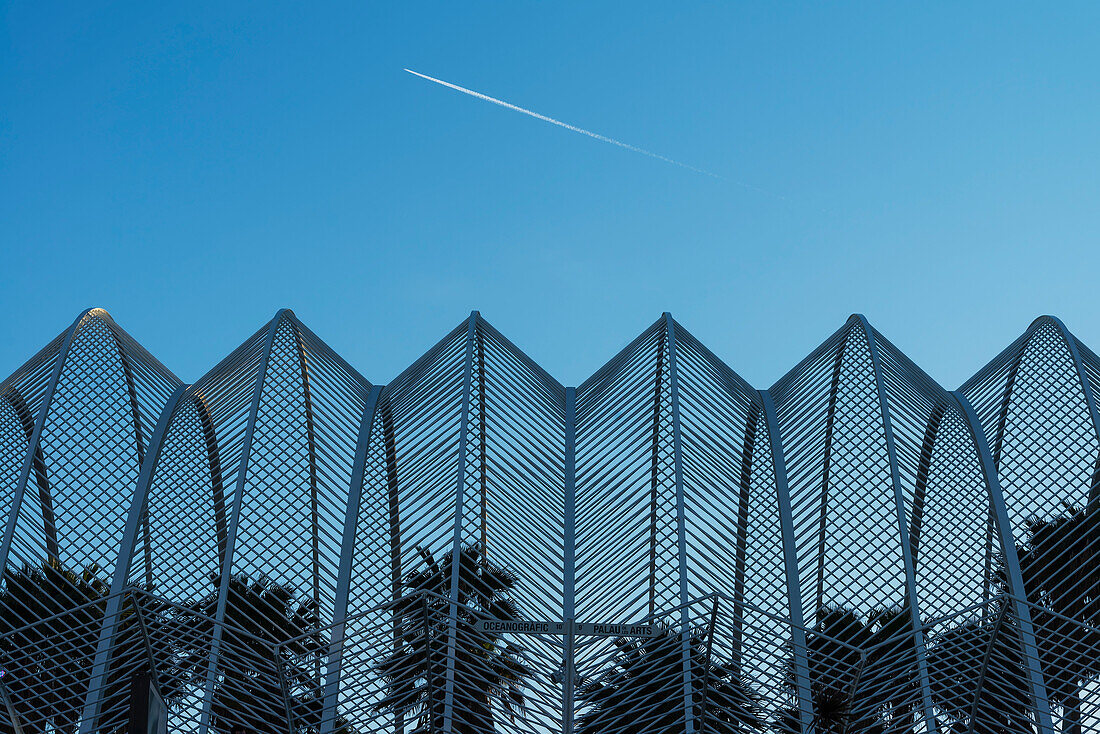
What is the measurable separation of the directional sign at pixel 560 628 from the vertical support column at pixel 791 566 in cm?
305

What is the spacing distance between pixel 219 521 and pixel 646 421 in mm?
10837

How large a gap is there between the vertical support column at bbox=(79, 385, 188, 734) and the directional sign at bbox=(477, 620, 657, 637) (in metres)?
6.90

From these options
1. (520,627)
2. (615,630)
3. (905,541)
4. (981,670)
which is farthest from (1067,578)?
(520,627)

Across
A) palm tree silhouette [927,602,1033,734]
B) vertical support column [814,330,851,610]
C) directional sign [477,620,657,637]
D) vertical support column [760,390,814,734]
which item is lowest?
palm tree silhouette [927,602,1033,734]

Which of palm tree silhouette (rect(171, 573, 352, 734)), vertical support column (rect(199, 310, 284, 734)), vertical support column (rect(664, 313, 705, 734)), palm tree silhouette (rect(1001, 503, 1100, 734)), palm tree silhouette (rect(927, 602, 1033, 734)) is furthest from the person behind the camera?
palm tree silhouette (rect(1001, 503, 1100, 734))

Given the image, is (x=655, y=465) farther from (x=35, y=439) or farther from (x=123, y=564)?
(x=35, y=439)

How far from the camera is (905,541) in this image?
23062 millimetres

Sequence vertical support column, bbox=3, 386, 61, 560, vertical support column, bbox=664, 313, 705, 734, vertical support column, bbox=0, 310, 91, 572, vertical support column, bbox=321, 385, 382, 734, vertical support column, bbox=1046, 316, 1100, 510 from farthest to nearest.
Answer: vertical support column, bbox=3, 386, 61, 560 < vertical support column, bbox=1046, 316, 1100, 510 < vertical support column, bbox=0, 310, 91, 572 < vertical support column, bbox=321, 385, 382, 734 < vertical support column, bbox=664, 313, 705, 734

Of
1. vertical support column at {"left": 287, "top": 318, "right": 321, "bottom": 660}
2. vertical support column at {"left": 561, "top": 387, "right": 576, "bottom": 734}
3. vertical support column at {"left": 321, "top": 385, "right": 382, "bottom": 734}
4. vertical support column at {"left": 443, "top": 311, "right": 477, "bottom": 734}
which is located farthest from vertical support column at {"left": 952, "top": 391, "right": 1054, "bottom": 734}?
vertical support column at {"left": 287, "top": 318, "right": 321, "bottom": 660}

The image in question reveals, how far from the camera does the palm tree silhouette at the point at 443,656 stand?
19.6 meters

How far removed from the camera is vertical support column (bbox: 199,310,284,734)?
20.6 metres

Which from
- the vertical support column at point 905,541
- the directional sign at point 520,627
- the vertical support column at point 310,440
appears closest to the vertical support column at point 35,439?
the vertical support column at point 310,440

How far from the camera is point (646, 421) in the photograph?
2634cm

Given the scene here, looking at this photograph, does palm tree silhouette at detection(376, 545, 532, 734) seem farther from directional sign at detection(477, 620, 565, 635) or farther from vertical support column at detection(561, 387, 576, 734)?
vertical support column at detection(561, 387, 576, 734)
